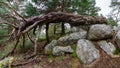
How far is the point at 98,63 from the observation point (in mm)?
5539

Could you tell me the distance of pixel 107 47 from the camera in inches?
241

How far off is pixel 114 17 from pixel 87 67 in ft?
20.7

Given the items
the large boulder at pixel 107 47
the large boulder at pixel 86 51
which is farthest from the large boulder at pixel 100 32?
the large boulder at pixel 86 51

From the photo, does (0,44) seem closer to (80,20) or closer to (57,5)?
(57,5)

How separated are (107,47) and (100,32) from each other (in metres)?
0.65

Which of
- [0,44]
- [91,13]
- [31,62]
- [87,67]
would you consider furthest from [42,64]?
[0,44]

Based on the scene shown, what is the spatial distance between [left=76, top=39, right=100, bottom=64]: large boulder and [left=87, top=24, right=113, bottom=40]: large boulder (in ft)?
1.25

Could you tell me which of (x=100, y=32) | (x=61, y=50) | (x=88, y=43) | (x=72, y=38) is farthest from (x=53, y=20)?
(x=100, y=32)

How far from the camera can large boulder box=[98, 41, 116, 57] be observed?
5.96m

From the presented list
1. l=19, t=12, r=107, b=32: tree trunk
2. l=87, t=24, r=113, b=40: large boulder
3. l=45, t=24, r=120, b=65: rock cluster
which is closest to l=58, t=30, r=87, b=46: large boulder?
l=45, t=24, r=120, b=65: rock cluster

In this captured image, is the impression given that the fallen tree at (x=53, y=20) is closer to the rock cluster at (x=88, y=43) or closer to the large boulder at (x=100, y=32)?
the rock cluster at (x=88, y=43)

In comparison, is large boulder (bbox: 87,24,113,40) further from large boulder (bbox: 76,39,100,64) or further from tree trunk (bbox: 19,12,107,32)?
tree trunk (bbox: 19,12,107,32)

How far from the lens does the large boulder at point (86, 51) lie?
5693mm

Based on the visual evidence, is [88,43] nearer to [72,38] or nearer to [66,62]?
[72,38]
